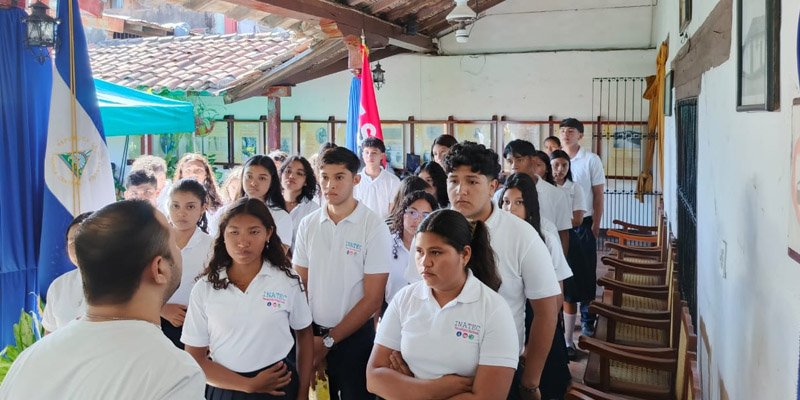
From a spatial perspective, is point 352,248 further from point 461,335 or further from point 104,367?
point 104,367

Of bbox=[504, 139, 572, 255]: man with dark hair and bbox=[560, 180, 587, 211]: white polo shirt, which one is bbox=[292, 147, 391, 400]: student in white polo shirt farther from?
bbox=[560, 180, 587, 211]: white polo shirt

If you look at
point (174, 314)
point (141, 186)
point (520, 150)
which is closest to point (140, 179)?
point (141, 186)

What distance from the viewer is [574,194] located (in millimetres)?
4566

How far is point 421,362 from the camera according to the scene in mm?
1896

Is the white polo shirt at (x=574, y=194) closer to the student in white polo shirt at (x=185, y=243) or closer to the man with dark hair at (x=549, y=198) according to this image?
the man with dark hair at (x=549, y=198)

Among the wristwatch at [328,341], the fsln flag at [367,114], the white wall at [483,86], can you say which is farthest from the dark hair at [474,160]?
the white wall at [483,86]

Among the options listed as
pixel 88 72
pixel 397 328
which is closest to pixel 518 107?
pixel 88 72

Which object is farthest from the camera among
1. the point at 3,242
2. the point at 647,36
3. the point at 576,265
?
the point at 647,36

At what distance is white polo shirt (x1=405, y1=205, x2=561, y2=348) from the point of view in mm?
2213

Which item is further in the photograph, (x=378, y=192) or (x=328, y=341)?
(x=378, y=192)

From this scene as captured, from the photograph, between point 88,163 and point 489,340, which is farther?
point 88,163

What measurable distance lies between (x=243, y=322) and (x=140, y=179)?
205cm

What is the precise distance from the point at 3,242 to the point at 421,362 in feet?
6.28

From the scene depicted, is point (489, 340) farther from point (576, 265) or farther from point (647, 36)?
point (647, 36)
